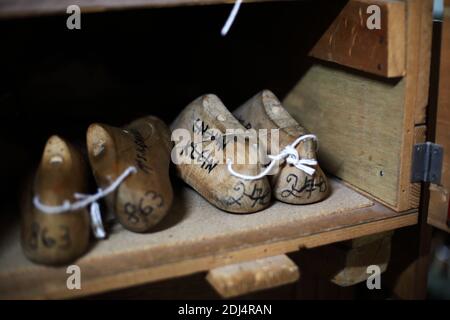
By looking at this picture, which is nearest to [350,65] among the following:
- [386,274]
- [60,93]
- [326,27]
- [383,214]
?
[326,27]

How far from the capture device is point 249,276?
2.31ft

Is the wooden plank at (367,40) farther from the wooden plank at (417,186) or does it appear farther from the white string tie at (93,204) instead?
the white string tie at (93,204)

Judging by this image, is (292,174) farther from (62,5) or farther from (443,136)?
(62,5)

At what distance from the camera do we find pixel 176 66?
1214mm

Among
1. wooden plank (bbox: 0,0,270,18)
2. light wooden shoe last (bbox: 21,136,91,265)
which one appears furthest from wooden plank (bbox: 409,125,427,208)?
light wooden shoe last (bbox: 21,136,91,265)

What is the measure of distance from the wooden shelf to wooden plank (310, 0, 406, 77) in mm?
205

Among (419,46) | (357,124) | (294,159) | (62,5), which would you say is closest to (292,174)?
(294,159)

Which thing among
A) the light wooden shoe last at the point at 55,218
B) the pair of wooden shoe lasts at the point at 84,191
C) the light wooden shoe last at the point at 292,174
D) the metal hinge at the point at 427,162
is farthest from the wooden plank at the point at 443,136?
the light wooden shoe last at the point at 55,218

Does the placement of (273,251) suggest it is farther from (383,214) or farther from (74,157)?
(74,157)

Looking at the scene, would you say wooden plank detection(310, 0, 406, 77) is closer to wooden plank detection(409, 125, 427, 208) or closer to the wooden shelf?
wooden plank detection(409, 125, 427, 208)

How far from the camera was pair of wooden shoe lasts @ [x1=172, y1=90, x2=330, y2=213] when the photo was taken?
78 centimetres

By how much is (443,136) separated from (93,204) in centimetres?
49

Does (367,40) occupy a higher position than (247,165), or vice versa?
(367,40)

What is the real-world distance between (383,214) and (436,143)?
0.13 metres
